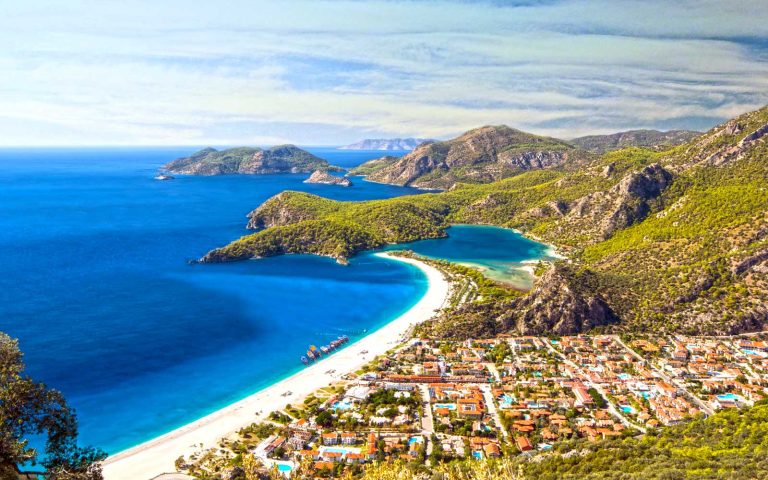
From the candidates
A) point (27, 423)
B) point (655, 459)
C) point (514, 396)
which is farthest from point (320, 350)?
point (27, 423)

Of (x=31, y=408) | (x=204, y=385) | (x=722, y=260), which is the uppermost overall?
(x=31, y=408)

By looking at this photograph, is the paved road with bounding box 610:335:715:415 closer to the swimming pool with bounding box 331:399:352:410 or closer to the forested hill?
the forested hill

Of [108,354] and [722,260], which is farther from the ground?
[722,260]

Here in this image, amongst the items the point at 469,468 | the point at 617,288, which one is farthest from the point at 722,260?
the point at 469,468

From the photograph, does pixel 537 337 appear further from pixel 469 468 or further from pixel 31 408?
pixel 31 408

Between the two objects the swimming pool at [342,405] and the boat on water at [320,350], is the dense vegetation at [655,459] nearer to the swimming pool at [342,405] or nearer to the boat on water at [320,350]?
the swimming pool at [342,405]

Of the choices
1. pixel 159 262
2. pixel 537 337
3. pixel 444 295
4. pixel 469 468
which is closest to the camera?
pixel 469 468
